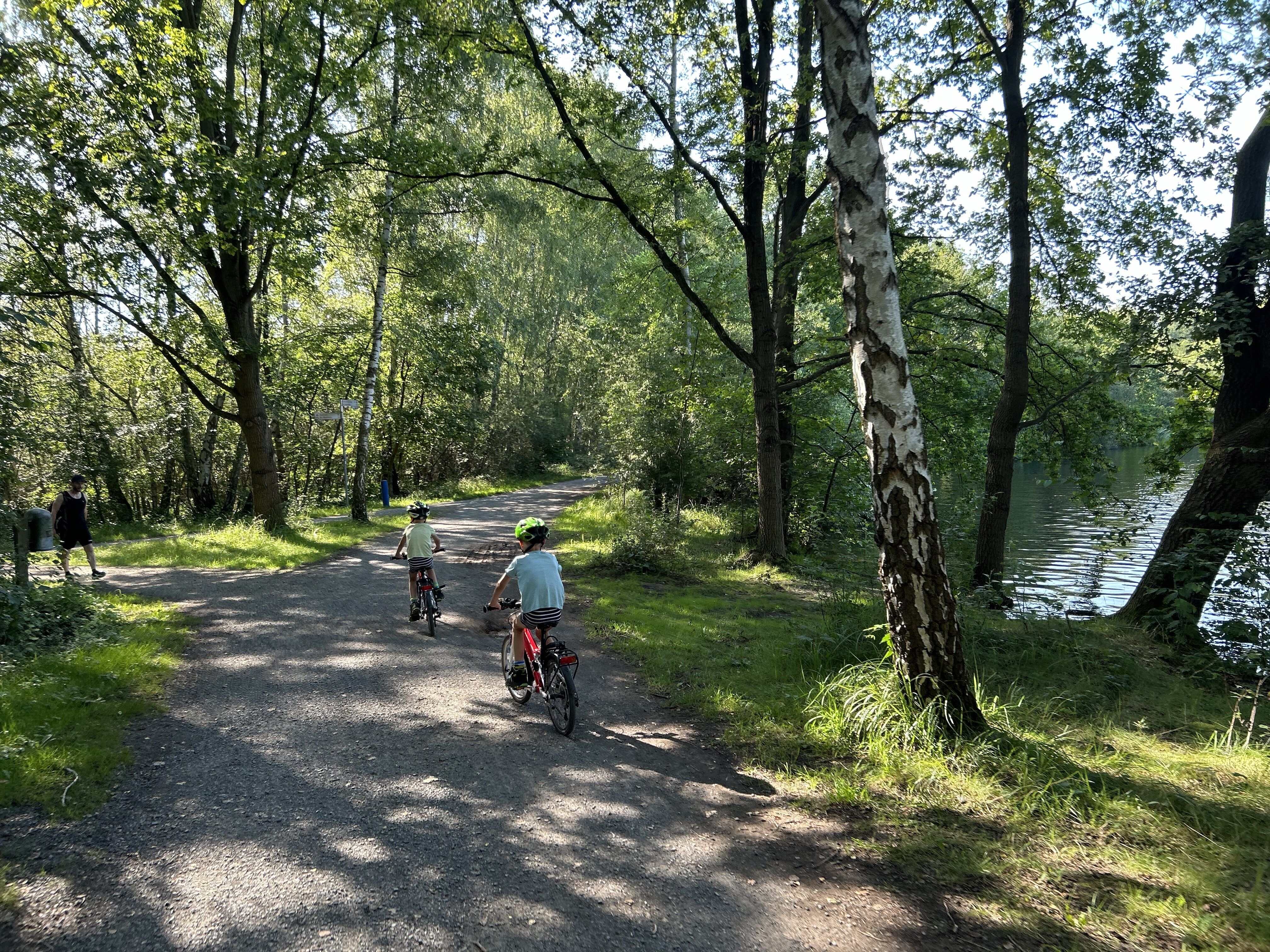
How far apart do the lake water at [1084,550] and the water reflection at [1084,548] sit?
26mm

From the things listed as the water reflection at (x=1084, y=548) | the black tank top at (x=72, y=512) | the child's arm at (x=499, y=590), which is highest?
the black tank top at (x=72, y=512)

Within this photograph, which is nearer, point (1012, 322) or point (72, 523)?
point (1012, 322)

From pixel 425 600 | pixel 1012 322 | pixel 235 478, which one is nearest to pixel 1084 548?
pixel 1012 322

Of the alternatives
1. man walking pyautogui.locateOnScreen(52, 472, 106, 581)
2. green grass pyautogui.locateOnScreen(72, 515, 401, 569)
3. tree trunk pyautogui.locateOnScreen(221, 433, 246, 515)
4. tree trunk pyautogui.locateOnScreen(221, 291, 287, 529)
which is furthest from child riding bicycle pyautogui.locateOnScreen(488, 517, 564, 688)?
tree trunk pyautogui.locateOnScreen(221, 433, 246, 515)

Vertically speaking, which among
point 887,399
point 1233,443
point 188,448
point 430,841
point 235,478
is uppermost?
point 188,448

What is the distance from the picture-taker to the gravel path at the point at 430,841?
8.91 feet

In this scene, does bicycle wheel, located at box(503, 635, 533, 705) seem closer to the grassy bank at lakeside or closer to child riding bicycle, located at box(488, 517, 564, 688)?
child riding bicycle, located at box(488, 517, 564, 688)

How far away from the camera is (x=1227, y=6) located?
7.30 meters

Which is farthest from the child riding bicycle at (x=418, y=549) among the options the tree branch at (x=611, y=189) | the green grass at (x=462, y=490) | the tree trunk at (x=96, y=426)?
the tree trunk at (x=96, y=426)

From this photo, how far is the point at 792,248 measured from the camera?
10.4m

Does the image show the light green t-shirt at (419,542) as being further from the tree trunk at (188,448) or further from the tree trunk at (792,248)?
the tree trunk at (188,448)

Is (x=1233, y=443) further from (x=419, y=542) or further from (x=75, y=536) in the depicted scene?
(x=75, y=536)

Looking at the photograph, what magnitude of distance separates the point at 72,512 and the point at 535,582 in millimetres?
9267

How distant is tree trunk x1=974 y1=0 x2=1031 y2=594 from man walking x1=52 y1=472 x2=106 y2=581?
43.7ft
